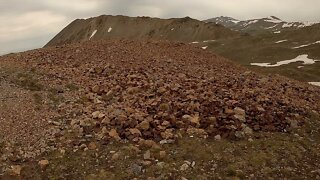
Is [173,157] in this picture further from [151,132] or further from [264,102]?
[264,102]

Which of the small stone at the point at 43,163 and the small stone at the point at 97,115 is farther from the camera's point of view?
the small stone at the point at 97,115

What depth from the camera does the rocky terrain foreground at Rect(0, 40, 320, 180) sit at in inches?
585

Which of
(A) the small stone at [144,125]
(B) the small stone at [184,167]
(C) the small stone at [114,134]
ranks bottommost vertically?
(B) the small stone at [184,167]

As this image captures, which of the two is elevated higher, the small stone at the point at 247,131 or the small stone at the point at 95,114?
the small stone at the point at 95,114

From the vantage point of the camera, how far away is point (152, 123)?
17.3m

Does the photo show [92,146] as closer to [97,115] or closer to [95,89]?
[97,115]

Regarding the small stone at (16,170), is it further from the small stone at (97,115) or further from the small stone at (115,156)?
the small stone at (97,115)

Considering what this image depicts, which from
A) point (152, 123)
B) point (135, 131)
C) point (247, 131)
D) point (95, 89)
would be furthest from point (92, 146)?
point (247, 131)

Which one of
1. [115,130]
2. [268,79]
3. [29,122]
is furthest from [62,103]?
[268,79]

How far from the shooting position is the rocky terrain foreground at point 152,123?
48.8ft

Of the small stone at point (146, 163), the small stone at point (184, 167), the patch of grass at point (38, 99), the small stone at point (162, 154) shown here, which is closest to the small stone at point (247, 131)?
the small stone at point (184, 167)

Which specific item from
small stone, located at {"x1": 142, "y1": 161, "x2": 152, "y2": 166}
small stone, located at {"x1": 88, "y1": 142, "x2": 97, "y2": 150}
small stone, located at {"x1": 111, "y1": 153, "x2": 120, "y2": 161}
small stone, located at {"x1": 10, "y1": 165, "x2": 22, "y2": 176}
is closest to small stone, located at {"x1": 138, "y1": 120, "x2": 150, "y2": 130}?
small stone, located at {"x1": 111, "y1": 153, "x2": 120, "y2": 161}

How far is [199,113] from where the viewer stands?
18.3 metres

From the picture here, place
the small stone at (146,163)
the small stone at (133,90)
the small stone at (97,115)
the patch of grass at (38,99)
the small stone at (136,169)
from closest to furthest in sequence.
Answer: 1. the small stone at (136,169)
2. the small stone at (146,163)
3. the small stone at (97,115)
4. the patch of grass at (38,99)
5. the small stone at (133,90)
